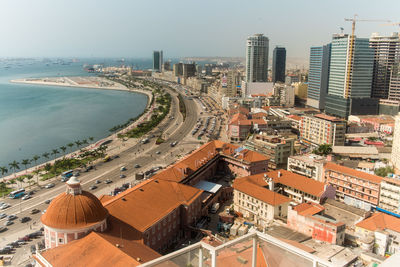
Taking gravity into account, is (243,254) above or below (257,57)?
below

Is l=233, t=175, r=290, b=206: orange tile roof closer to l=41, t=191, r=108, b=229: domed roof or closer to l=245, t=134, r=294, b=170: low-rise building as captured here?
l=245, t=134, r=294, b=170: low-rise building

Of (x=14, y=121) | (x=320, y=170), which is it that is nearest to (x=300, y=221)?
(x=320, y=170)

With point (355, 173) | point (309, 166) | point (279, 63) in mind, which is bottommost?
point (309, 166)

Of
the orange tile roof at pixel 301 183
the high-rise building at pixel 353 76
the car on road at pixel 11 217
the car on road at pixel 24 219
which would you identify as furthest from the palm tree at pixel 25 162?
the high-rise building at pixel 353 76

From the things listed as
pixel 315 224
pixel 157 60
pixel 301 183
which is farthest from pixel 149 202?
pixel 157 60

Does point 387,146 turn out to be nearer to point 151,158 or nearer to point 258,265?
point 151,158

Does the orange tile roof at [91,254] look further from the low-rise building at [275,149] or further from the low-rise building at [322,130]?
the low-rise building at [322,130]

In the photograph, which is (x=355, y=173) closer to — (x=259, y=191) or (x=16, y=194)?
(x=259, y=191)

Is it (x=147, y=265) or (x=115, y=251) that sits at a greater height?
(x=147, y=265)
